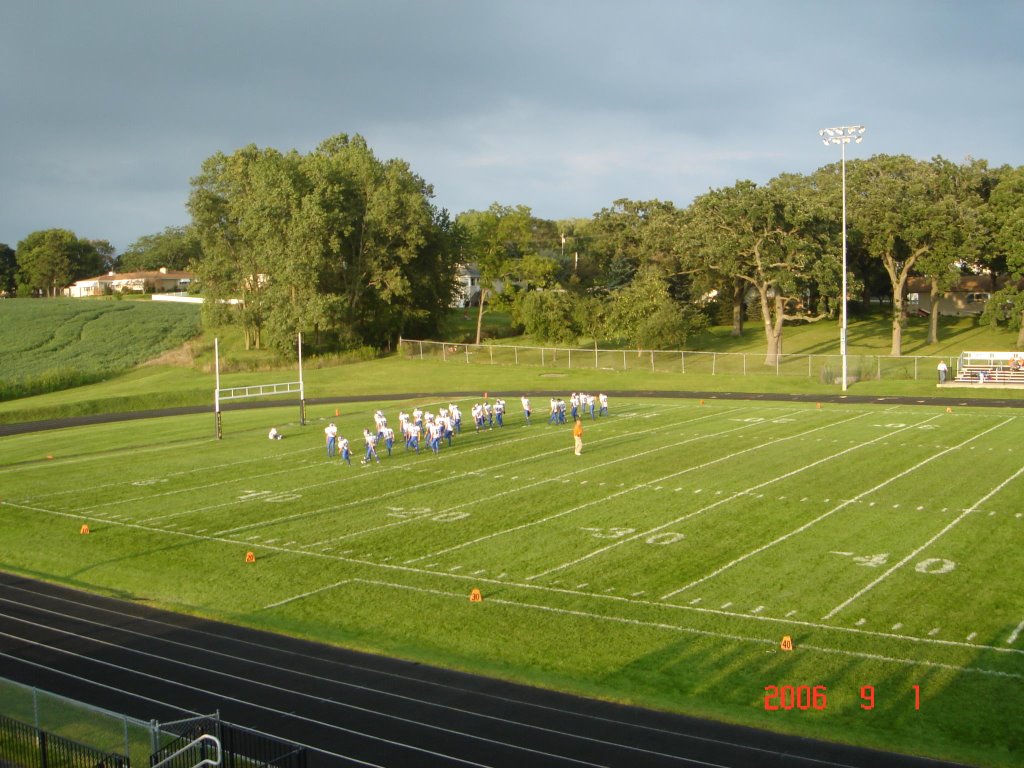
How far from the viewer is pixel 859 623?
553 inches

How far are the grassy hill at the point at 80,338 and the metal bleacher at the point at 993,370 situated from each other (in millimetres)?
50914

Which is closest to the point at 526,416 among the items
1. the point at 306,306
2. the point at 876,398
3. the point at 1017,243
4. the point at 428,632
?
the point at 876,398

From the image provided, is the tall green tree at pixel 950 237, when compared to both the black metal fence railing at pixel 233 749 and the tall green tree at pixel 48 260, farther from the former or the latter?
the tall green tree at pixel 48 260

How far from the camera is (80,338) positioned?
82.6 metres

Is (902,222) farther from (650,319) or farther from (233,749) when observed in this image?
(233,749)

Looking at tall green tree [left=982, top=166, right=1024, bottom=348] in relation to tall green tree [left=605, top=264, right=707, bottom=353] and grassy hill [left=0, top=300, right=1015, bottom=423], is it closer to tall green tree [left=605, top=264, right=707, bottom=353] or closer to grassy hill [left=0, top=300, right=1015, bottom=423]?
grassy hill [left=0, top=300, right=1015, bottom=423]

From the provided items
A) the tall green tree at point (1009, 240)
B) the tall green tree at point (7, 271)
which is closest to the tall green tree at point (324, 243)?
the tall green tree at point (1009, 240)

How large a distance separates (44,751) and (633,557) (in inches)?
424

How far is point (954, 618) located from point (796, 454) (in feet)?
46.8

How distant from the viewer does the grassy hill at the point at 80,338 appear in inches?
2440

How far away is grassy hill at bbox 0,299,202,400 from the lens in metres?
62.0

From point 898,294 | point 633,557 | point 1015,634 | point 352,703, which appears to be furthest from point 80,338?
point 1015,634

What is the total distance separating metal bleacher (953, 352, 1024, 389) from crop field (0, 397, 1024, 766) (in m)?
13.6
